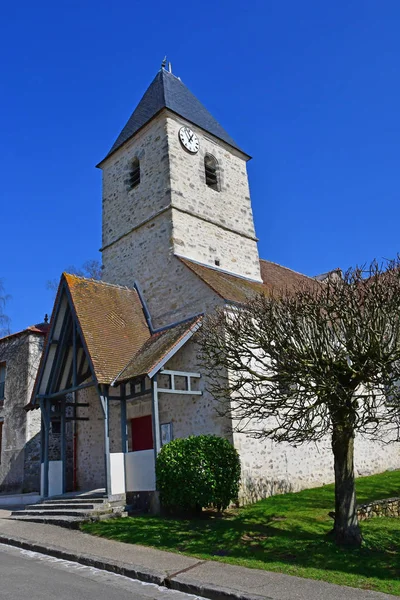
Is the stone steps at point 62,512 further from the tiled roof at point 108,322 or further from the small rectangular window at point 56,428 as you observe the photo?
the small rectangular window at point 56,428

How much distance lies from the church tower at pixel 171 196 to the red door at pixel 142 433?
Result: 3489mm

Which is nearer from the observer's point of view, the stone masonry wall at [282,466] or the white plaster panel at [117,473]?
the white plaster panel at [117,473]

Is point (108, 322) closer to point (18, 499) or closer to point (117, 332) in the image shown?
point (117, 332)

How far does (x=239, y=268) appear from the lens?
16453mm

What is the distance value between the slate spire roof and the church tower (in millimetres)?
51

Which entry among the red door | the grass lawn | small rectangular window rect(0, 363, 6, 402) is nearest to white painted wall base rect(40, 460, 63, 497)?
the red door

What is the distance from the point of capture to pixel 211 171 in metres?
17.5

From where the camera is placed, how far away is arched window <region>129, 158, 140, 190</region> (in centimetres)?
1725

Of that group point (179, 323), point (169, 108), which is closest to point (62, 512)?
point (179, 323)

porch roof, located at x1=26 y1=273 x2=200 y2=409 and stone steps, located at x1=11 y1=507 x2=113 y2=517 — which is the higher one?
porch roof, located at x1=26 y1=273 x2=200 y2=409

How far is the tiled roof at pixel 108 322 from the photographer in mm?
11727

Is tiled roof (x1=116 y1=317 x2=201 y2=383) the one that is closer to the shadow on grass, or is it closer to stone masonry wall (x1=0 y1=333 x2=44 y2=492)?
the shadow on grass

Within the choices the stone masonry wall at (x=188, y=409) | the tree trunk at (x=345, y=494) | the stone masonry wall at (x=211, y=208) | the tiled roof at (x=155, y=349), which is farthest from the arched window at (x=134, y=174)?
the tree trunk at (x=345, y=494)

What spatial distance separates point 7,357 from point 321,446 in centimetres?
1168
